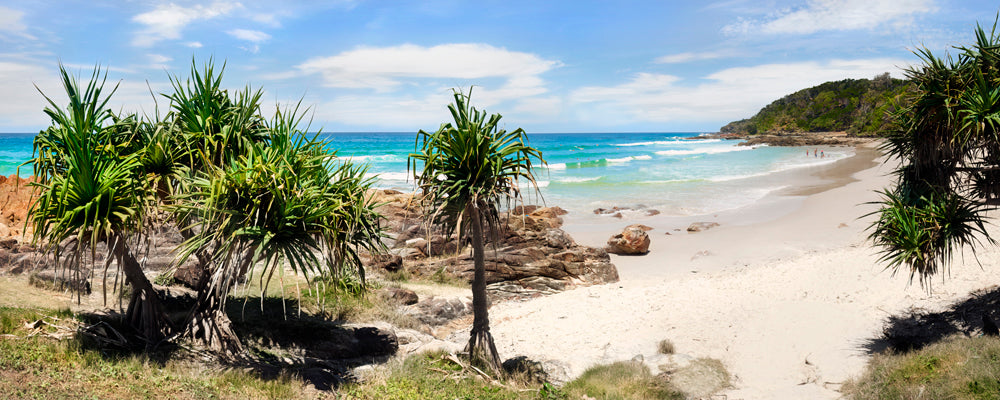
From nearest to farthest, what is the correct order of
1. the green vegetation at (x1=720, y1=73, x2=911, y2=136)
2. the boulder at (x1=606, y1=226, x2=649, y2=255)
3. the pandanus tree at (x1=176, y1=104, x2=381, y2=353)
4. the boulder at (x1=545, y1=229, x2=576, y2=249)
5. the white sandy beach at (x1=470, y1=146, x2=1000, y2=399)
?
the pandanus tree at (x1=176, y1=104, x2=381, y2=353) < the white sandy beach at (x1=470, y1=146, x2=1000, y2=399) < the boulder at (x1=545, y1=229, x2=576, y2=249) < the boulder at (x1=606, y1=226, x2=649, y2=255) < the green vegetation at (x1=720, y1=73, x2=911, y2=136)

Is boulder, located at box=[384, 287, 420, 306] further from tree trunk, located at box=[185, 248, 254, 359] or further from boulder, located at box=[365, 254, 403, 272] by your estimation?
tree trunk, located at box=[185, 248, 254, 359]

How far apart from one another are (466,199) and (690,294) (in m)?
8.75

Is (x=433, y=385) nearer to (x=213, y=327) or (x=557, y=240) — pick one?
(x=213, y=327)

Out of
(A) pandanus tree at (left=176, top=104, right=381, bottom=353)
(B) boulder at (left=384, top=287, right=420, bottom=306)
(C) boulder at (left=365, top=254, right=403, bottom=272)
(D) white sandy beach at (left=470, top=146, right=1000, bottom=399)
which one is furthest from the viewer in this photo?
(C) boulder at (left=365, top=254, right=403, bottom=272)

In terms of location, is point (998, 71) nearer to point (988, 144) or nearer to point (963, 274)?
point (988, 144)

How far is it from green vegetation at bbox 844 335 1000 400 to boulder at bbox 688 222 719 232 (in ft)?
47.2

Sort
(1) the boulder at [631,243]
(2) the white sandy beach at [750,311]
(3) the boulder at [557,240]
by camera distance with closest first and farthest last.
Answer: (2) the white sandy beach at [750,311] → (3) the boulder at [557,240] → (1) the boulder at [631,243]

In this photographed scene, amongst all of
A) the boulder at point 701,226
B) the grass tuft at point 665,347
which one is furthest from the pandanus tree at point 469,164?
the boulder at point 701,226

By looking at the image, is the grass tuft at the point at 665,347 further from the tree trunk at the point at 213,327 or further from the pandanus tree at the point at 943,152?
the tree trunk at the point at 213,327

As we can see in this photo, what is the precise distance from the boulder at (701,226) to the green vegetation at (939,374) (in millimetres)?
14394

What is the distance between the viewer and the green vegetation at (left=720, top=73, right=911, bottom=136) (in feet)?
315

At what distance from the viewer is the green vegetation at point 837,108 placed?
96.1m

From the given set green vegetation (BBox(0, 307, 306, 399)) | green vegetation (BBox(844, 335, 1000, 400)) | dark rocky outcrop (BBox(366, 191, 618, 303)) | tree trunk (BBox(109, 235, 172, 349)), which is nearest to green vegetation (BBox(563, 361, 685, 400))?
green vegetation (BBox(844, 335, 1000, 400))

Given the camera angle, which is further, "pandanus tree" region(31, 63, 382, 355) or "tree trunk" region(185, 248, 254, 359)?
"tree trunk" region(185, 248, 254, 359)
